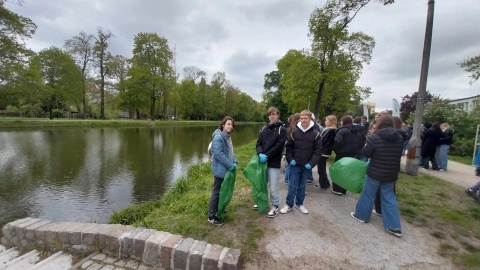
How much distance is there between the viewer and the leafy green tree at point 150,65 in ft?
126

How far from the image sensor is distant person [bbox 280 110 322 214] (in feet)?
13.4

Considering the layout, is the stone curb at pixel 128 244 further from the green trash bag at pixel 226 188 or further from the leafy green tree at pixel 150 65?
the leafy green tree at pixel 150 65

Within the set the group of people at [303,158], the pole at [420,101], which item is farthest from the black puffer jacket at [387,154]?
the pole at [420,101]

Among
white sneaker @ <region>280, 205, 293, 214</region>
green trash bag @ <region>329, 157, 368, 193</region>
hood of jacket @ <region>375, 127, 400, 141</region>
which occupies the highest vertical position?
hood of jacket @ <region>375, 127, 400, 141</region>

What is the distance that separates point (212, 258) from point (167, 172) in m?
8.49

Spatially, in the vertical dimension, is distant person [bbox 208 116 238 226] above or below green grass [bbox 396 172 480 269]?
above

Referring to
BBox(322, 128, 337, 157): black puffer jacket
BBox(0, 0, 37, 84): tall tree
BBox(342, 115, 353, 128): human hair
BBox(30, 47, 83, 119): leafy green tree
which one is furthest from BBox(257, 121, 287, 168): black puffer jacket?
BBox(30, 47, 83, 119): leafy green tree

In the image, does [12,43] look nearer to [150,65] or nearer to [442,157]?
[150,65]

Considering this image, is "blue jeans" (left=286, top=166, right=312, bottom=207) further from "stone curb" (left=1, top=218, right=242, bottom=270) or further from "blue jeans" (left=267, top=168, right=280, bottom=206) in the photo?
"stone curb" (left=1, top=218, right=242, bottom=270)

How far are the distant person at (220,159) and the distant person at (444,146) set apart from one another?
862 centimetres

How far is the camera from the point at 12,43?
2212cm

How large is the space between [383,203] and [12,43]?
1252 inches

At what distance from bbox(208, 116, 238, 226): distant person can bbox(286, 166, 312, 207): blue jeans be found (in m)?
1.15

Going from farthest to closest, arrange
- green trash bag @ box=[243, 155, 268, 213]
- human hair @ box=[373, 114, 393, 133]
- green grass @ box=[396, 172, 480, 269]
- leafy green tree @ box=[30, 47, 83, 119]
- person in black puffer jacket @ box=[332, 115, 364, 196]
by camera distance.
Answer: leafy green tree @ box=[30, 47, 83, 119] < person in black puffer jacket @ box=[332, 115, 364, 196] < green trash bag @ box=[243, 155, 268, 213] < human hair @ box=[373, 114, 393, 133] < green grass @ box=[396, 172, 480, 269]
